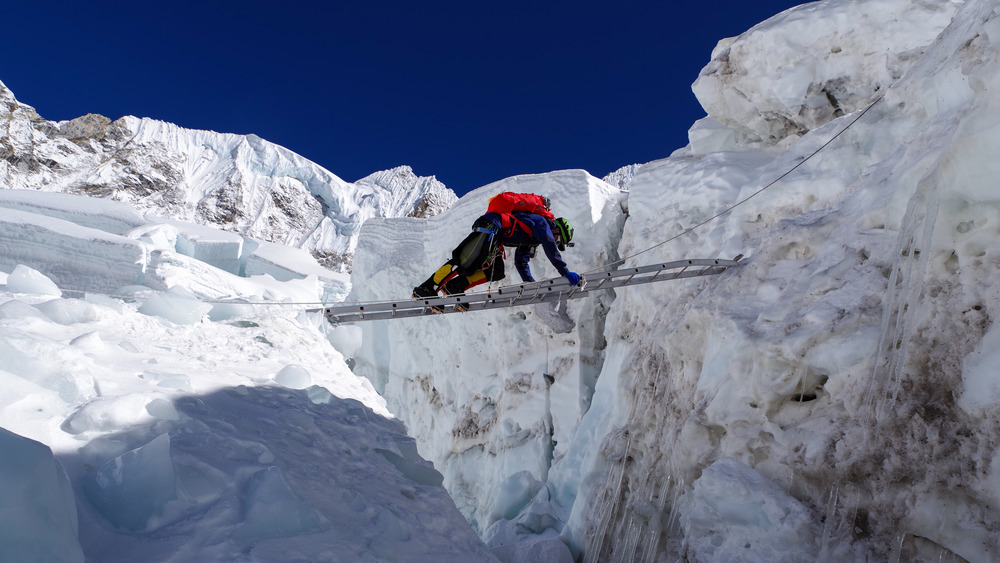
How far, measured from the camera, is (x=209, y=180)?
57.8 meters

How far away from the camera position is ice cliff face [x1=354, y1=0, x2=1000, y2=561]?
98.4 inches

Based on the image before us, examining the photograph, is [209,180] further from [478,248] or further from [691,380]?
[691,380]

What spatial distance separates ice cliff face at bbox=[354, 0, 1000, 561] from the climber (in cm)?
138

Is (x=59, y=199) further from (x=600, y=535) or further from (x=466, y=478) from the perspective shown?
(x=600, y=535)

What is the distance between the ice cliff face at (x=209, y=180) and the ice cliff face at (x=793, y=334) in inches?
1853

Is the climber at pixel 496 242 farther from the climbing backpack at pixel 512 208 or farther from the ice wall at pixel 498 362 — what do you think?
the ice wall at pixel 498 362

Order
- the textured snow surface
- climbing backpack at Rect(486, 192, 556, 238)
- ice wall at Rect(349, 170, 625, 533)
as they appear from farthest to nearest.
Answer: ice wall at Rect(349, 170, 625, 533) < climbing backpack at Rect(486, 192, 556, 238) < the textured snow surface

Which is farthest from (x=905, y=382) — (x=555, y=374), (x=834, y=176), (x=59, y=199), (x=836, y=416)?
(x=59, y=199)

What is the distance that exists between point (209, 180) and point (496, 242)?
205ft

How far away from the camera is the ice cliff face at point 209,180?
174ft

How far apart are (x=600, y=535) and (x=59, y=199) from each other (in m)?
18.0

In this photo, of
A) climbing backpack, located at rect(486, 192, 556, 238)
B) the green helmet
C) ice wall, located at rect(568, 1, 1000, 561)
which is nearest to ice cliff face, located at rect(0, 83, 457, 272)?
Result: the green helmet

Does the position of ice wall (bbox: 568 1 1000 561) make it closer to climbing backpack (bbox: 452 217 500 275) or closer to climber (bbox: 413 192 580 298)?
climber (bbox: 413 192 580 298)

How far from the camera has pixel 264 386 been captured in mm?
3512
